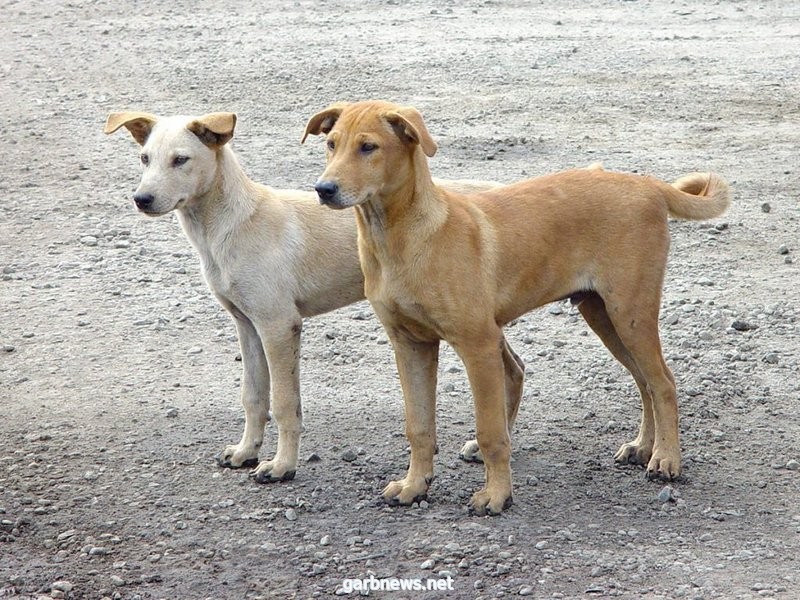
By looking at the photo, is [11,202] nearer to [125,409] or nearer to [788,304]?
[125,409]

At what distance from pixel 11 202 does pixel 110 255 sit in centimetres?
194

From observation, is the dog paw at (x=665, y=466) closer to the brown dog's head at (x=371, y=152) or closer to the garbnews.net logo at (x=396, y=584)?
the garbnews.net logo at (x=396, y=584)

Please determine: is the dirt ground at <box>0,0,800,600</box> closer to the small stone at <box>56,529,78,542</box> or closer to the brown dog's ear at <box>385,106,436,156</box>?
the small stone at <box>56,529,78,542</box>

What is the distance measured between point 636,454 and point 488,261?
133 centimetres

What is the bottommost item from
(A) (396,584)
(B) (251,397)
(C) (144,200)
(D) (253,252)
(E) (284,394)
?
(A) (396,584)

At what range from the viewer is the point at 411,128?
5270 millimetres

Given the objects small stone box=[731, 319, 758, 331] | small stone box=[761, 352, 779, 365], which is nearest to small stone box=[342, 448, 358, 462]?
small stone box=[761, 352, 779, 365]

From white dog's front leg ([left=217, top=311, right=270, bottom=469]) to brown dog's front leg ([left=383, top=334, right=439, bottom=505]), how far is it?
78 cm

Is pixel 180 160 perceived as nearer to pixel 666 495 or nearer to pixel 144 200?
pixel 144 200

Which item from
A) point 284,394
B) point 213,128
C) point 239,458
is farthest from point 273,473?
point 213,128

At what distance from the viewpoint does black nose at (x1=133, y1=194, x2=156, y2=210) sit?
19.2 ft

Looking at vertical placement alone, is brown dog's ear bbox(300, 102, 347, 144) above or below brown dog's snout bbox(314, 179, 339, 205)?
above

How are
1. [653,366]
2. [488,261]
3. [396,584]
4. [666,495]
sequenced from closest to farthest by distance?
[396,584]
[488,261]
[666,495]
[653,366]

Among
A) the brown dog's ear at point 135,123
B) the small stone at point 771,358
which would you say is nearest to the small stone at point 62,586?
the brown dog's ear at point 135,123
